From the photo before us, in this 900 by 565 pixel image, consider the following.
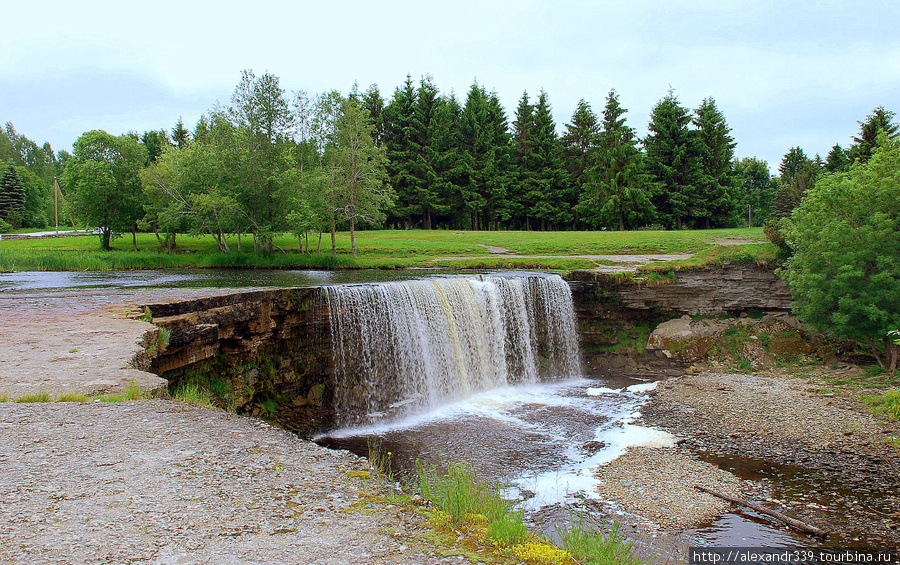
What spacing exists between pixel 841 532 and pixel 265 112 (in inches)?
1157

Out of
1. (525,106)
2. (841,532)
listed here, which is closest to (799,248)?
(841,532)

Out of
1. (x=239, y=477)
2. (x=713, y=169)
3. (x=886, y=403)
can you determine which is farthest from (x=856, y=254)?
(x=713, y=169)

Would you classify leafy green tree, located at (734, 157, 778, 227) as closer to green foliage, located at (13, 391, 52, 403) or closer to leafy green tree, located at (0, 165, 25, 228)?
green foliage, located at (13, 391, 52, 403)

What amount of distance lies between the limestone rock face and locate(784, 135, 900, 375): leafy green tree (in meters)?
3.60

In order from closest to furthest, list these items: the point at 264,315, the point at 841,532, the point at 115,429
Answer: the point at 115,429 < the point at 841,532 < the point at 264,315

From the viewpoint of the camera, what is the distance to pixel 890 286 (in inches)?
615

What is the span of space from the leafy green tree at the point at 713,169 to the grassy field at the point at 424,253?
10.9 metres

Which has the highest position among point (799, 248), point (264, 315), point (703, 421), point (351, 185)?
point (351, 185)

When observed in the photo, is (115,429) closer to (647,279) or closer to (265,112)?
(647,279)

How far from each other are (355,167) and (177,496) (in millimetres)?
26806

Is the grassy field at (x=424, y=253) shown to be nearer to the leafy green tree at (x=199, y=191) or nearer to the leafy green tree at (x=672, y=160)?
the leafy green tree at (x=199, y=191)

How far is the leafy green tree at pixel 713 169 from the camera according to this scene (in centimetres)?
4794

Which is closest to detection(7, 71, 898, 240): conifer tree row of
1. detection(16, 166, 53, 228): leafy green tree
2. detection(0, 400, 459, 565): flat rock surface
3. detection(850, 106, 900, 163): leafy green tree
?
detection(850, 106, 900, 163): leafy green tree

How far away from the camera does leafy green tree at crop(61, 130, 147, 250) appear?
118 ft
